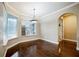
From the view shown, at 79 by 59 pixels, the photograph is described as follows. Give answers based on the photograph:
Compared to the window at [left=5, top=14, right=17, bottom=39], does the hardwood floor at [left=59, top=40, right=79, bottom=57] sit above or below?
below

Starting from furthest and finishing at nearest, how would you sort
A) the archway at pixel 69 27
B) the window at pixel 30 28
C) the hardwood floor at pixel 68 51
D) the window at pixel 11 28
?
the archway at pixel 69 27
the hardwood floor at pixel 68 51
the window at pixel 30 28
the window at pixel 11 28

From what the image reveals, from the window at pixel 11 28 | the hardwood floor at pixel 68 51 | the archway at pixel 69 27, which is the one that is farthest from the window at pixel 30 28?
the archway at pixel 69 27

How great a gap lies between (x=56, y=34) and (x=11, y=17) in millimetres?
2559

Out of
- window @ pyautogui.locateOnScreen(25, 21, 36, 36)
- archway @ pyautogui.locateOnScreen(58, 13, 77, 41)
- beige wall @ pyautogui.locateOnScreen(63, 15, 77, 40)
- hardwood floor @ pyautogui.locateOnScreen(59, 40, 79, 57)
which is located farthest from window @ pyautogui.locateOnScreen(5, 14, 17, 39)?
beige wall @ pyautogui.locateOnScreen(63, 15, 77, 40)

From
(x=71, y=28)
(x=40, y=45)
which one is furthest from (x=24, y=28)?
(x=71, y=28)

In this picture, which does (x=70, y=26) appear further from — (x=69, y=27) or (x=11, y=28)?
(x=11, y=28)

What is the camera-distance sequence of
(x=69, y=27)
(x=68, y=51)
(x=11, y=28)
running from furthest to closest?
(x=69, y=27) → (x=68, y=51) → (x=11, y=28)

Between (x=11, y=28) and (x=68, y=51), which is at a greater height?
(x=11, y=28)

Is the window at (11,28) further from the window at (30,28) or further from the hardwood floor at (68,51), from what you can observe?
the hardwood floor at (68,51)

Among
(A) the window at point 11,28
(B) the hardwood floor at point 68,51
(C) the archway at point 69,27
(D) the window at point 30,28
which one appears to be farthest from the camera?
(C) the archway at point 69,27

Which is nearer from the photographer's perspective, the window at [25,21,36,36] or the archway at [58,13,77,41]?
the window at [25,21,36,36]

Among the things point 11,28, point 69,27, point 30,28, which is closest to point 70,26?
point 69,27

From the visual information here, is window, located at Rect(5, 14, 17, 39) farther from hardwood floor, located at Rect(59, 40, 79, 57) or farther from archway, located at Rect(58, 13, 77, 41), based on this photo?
archway, located at Rect(58, 13, 77, 41)

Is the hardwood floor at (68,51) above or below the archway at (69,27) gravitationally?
below
